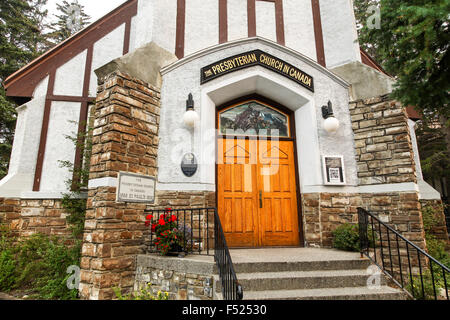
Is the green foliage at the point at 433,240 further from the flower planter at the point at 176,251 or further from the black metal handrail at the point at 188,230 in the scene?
the flower planter at the point at 176,251

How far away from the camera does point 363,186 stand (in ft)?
18.2

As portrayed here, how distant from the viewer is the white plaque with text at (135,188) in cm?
430

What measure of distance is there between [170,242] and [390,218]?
Result: 415 centimetres

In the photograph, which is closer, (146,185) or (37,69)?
(146,185)

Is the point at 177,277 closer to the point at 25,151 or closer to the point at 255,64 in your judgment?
the point at 255,64

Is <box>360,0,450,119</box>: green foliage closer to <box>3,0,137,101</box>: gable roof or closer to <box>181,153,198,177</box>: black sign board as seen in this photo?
<box>181,153,198,177</box>: black sign board

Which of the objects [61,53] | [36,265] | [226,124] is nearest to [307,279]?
[226,124]

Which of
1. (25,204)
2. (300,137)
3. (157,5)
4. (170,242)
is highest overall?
(157,5)

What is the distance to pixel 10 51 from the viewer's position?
32.8ft

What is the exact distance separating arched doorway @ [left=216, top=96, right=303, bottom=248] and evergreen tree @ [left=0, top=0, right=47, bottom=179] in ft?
26.5

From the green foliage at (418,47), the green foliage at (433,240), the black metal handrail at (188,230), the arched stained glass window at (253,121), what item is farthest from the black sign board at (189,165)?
the green foliage at (433,240)

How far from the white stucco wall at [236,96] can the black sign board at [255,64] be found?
10cm

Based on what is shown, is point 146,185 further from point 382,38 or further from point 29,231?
point 382,38
